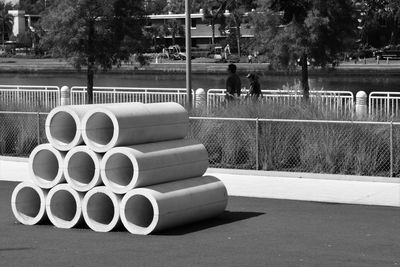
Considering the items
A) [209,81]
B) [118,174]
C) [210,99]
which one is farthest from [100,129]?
[209,81]

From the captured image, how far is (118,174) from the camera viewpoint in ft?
40.5

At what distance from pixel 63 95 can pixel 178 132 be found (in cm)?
1600

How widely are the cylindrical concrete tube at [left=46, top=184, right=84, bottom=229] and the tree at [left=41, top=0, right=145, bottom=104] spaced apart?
63.0 ft

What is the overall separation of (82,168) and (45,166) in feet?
2.15

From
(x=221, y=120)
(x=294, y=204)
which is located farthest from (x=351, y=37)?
(x=294, y=204)

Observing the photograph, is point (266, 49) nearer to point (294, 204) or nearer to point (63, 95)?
point (63, 95)

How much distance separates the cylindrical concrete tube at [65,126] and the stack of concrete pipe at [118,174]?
1 cm

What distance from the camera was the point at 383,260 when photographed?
10555 millimetres

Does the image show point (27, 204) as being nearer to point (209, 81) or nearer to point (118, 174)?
point (118, 174)

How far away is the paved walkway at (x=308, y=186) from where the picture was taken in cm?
1545

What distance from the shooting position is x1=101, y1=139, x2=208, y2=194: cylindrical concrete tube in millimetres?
12094

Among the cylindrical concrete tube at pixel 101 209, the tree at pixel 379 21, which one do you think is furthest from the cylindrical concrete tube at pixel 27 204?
the tree at pixel 379 21

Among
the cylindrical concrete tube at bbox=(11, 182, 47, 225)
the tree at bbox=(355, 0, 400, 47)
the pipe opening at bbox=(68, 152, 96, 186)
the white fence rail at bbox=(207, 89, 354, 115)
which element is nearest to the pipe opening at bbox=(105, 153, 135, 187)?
the pipe opening at bbox=(68, 152, 96, 186)

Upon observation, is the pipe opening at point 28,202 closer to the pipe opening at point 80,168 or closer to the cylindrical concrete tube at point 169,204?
the pipe opening at point 80,168
